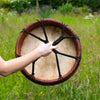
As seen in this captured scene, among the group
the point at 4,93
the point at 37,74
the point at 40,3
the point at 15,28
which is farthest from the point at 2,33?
the point at 40,3

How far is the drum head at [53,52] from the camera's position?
2295mm

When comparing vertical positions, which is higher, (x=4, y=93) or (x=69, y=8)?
(x=4, y=93)

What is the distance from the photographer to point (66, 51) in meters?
2.39

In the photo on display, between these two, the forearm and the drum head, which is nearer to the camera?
the forearm

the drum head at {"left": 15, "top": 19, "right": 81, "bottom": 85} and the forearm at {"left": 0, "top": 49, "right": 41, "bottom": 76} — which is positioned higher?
the forearm at {"left": 0, "top": 49, "right": 41, "bottom": 76}

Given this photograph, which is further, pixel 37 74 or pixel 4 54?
pixel 4 54

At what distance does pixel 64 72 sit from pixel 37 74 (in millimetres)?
303

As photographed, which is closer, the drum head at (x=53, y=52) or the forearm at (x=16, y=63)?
the forearm at (x=16, y=63)

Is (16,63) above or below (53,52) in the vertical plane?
above

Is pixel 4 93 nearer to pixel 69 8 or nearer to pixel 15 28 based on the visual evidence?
pixel 15 28

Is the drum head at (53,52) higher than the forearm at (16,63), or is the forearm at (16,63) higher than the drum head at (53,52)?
the forearm at (16,63)

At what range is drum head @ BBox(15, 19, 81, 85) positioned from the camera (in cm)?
229

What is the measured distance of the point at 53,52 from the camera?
239 centimetres

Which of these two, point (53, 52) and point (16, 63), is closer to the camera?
point (16, 63)
